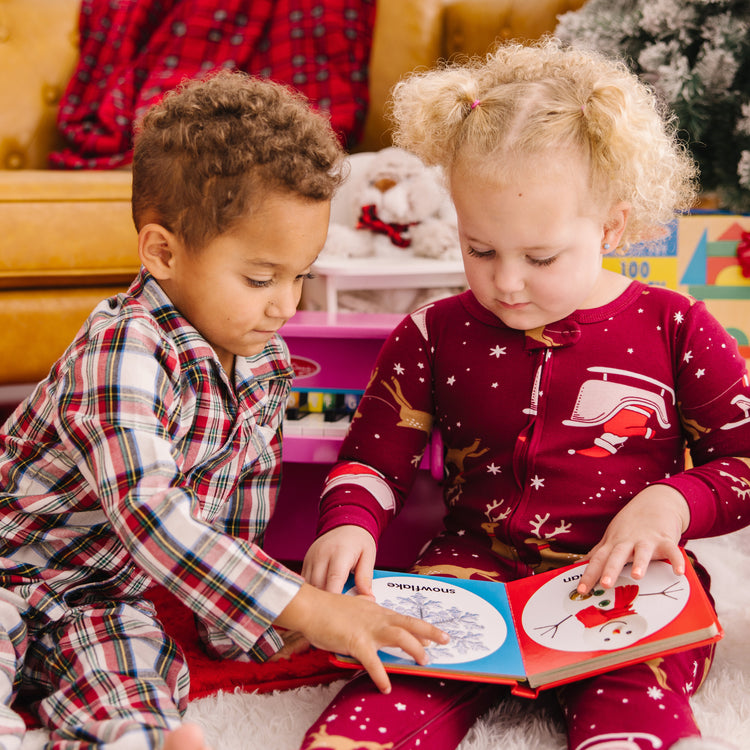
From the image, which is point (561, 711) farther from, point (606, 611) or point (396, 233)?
point (396, 233)

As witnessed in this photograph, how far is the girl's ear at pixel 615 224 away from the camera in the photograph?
812 millimetres

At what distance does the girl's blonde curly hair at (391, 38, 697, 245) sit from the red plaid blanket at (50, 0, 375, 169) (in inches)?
41.7

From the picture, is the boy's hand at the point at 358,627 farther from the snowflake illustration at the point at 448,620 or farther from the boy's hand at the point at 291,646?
the boy's hand at the point at 291,646


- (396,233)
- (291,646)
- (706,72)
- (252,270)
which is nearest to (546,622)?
(291,646)

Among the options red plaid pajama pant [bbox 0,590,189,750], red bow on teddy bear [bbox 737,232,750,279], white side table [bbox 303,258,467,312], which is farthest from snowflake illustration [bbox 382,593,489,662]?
red bow on teddy bear [bbox 737,232,750,279]

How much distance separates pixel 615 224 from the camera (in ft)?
2.72

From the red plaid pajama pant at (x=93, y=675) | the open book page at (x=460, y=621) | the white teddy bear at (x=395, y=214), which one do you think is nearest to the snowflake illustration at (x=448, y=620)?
the open book page at (x=460, y=621)

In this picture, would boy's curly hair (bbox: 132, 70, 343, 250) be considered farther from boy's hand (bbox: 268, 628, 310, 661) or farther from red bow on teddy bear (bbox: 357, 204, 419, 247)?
red bow on teddy bear (bbox: 357, 204, 419, 247)

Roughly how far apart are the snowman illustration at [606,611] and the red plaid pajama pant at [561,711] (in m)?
0.04

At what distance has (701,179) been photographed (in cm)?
152

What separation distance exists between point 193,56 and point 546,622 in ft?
5.61

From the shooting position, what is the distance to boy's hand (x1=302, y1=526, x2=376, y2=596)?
2.42ft

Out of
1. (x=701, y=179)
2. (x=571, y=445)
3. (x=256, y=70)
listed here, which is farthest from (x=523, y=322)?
(x=256, y=70)

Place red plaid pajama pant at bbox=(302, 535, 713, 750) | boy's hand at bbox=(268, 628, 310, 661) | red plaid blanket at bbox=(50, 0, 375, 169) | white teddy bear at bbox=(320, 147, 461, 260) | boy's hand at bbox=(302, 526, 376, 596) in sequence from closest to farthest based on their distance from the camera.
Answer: red plaid pajama pant at bbox=(302, 535, 713, 750) < boy's hand at bbox=(302, 526, 376, 596) < boy's hand at bbox=(268, 628, 310, 661) < white teddy bear at bbox=(320, 147, 461, 260) < red plaid blanket at bbox=(50, 0, 375, 169)
